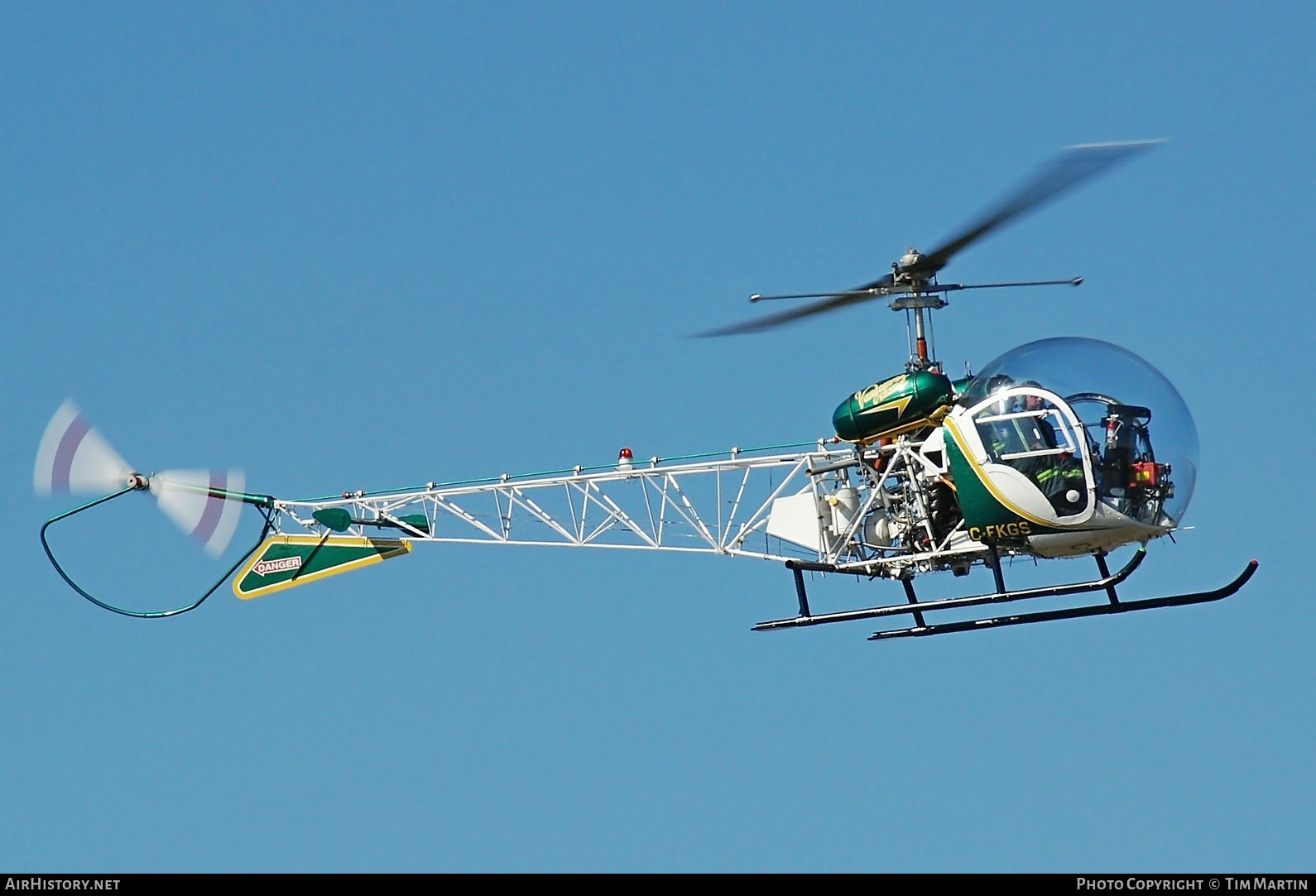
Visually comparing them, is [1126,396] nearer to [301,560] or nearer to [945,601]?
[945,601]

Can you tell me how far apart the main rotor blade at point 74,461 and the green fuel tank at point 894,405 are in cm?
1009

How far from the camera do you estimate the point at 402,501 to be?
88.6 ft

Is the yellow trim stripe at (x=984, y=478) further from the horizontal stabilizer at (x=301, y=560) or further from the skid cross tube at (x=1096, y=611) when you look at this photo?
the horizontal stabilizer at (x=301, y=560)

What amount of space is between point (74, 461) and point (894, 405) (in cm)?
1115

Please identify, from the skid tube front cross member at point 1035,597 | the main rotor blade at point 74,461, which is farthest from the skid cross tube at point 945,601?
the main rotor blade at point 74,461

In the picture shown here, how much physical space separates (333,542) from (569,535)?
3.50 m

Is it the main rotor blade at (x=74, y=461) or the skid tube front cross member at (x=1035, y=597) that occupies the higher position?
the main rotor blade at (x=74, y=461)

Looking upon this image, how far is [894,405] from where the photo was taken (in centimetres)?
2238

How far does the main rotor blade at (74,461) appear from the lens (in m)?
26.2

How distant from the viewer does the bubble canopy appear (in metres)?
20.8

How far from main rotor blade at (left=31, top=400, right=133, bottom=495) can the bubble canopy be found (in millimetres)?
12593

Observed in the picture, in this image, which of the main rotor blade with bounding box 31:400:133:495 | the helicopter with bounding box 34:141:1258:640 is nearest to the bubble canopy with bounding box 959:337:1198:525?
the helicopter with bounding box 34:141:1258:640
